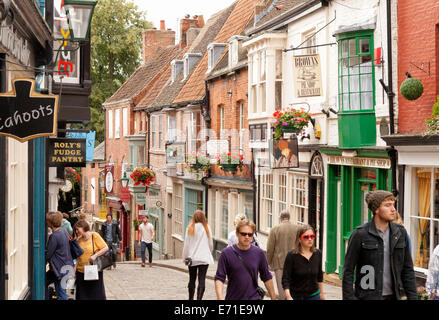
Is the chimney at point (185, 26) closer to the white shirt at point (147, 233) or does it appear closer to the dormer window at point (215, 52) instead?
the dormer window at point (215, 52)

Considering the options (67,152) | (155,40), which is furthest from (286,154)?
(155,40)

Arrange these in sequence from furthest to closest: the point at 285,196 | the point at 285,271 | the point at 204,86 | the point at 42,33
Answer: the point at 204,86
the point at 285,196
the point at 42,33
the point at 285,271

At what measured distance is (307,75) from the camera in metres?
19.1

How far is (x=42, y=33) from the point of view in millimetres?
11734

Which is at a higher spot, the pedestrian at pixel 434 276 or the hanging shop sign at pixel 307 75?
the hanging shop sign at pixel 307 75

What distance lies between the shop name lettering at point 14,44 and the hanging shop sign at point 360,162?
803cm

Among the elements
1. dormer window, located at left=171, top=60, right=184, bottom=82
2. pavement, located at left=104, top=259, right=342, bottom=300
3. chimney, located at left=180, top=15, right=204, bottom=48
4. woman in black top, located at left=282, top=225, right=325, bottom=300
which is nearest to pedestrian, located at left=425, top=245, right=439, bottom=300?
woman in black top, located at left=282, top=225, right=325, bottom=300

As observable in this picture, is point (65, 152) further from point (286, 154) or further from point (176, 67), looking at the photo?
point (176, 67)

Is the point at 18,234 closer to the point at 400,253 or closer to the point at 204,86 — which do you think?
the point at 400,253

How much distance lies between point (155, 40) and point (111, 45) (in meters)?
5.92

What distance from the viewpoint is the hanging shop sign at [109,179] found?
46188 millimetres

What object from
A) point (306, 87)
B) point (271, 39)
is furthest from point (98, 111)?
point (306, 87)

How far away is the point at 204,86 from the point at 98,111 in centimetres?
2437

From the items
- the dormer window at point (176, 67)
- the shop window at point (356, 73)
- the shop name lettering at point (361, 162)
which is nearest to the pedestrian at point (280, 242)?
the shop name lettering at point (361, 162)
